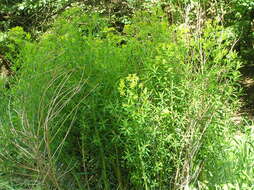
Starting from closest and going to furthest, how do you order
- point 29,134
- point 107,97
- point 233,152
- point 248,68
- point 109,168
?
point 29,134 < point 107,97 < point 109,168 < point 233,152 < point 248,68

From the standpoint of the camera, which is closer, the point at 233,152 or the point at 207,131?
the point at 207,131

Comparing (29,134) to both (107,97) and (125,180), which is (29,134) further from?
(125,180)

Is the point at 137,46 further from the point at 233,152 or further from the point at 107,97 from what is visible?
the point at 233,152

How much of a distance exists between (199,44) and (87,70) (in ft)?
2.94

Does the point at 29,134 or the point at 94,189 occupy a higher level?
the point at 29,134

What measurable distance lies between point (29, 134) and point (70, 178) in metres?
1.00

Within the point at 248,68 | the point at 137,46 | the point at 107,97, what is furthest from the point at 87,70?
the point at 248,68

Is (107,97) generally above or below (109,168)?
above

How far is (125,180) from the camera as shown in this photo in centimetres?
324

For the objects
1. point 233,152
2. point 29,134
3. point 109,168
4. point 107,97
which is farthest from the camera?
point 233,152

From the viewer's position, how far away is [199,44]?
3.00 m

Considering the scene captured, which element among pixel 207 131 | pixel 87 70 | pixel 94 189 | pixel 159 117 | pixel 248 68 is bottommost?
pixel 248 68

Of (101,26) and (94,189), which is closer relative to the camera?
(94,189)

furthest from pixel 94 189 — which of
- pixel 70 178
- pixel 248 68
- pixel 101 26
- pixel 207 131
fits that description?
pixel 248 68
